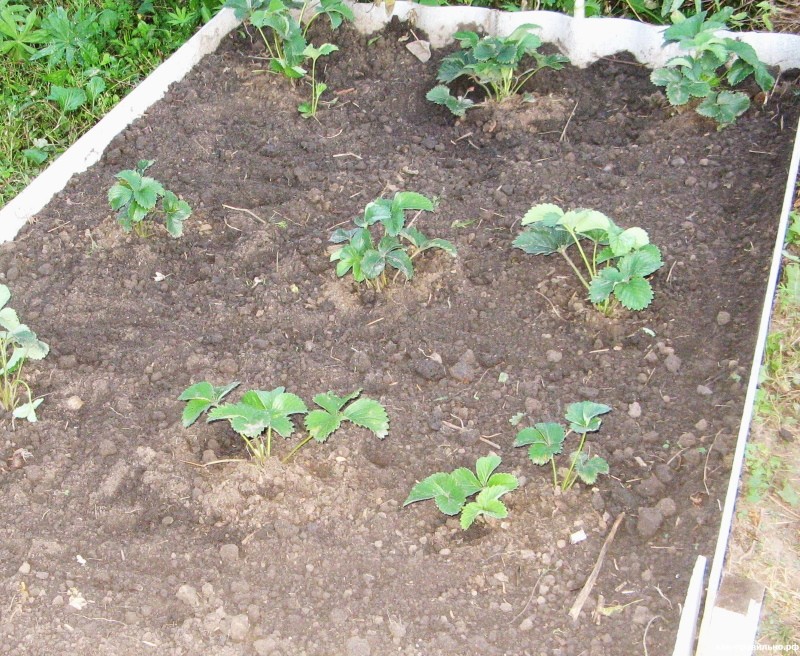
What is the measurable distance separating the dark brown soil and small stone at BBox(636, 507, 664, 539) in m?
0.01

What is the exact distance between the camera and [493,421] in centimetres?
234

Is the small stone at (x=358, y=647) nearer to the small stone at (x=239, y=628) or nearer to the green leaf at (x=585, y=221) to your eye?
the small stone at (x=239, y=628)

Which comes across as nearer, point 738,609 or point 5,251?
point 738,609

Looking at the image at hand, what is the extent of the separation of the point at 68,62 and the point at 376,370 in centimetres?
228

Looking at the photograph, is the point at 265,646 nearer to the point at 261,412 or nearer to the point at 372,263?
the point at 261,412

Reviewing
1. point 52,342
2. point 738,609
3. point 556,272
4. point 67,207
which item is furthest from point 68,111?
point 738,609

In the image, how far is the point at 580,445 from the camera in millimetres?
2115

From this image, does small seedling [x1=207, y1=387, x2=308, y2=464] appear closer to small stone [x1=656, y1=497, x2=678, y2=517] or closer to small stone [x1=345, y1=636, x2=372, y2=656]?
small stone [x1=345, y1=636, x2=372, y2=656]

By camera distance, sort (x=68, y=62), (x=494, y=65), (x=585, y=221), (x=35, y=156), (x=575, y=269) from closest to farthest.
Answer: (x=585, y=221), (x=575, y=269), (x=494, y=65), (x=35, y=156), (x=68, y=62)

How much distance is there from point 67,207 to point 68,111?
71 cm

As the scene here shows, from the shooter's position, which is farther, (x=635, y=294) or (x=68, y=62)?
(x=68, y=62)

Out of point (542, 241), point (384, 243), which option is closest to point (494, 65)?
point (542, 241)

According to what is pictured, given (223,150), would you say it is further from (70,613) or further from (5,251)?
(70,613)

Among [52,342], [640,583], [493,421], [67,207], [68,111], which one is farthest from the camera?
[68,111]
